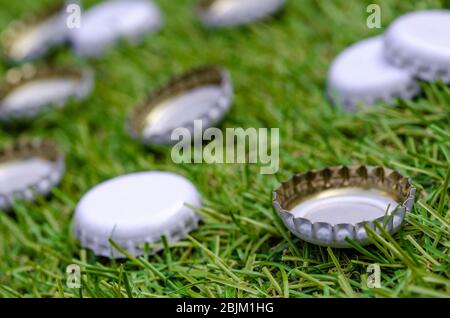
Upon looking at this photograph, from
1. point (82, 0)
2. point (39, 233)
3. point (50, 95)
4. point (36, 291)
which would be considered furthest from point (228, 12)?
point (36, 291)

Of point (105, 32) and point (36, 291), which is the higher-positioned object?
point (105, 32)

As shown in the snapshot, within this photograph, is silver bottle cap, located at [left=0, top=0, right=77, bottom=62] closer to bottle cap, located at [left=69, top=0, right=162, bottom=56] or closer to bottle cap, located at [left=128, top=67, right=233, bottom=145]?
bottle cap, located at [left=69, top=0, right=162, bottom=56]

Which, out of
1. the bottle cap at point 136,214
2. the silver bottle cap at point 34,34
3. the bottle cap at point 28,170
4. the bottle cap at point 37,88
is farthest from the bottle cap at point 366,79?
the silver bottle cap at point 34,34

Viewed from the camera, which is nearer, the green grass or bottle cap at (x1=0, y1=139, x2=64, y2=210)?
the green grass

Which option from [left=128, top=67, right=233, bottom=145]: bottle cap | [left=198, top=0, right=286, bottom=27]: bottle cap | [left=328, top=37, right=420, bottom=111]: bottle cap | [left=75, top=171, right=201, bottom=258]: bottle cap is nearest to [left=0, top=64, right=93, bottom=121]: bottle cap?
[left=128, top=67, right=233, bottom=145]: bottle cap

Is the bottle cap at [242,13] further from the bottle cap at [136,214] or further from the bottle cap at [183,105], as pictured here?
the bottle cap at [136,214]

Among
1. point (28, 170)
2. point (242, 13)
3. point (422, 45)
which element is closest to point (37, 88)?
point (28, 170)

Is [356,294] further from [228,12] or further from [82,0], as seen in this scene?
[82,0]
